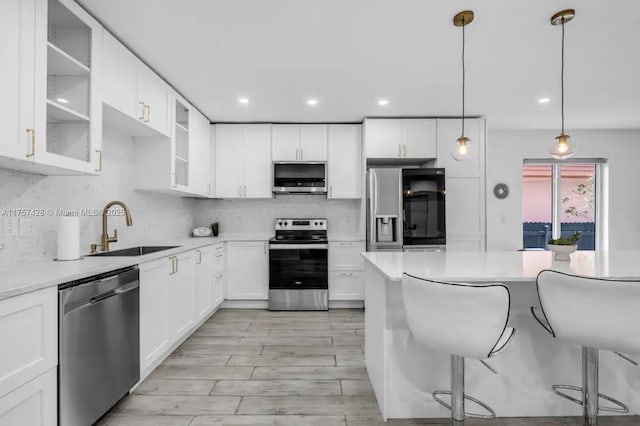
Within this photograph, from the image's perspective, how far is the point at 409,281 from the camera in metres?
1.63

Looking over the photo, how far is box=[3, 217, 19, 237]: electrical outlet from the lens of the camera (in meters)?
2.00

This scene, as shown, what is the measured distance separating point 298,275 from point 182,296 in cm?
161

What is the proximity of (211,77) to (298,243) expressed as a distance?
2.14 meters

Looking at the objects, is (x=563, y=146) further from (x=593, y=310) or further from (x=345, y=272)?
(x=345, y=272)

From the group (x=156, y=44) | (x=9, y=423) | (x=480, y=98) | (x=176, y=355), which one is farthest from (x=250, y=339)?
(x=480, y=98)

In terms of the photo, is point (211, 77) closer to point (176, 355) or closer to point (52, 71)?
point (52, 71)

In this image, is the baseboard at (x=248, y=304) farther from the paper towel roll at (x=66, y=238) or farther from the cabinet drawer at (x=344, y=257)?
the paper towel roll at (x=66, y=238)

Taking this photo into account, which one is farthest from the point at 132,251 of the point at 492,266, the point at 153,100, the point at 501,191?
the point at 501,191

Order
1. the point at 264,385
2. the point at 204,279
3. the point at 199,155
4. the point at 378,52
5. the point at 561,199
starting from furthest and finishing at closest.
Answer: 1. the point at 561,199
2. the point at 199,155
3. the point at 204,279
4. the point at 378,52
5. the point at 264,385

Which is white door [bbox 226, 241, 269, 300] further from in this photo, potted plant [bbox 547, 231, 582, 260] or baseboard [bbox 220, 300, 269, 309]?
potted plant [bbox 547, 231, 582, 260]

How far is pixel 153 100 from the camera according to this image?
3006 mm

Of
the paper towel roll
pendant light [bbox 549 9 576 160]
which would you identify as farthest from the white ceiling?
the paper towel roll

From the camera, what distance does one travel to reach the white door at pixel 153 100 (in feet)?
9.18

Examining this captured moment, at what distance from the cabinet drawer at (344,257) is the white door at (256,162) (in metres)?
1.14
